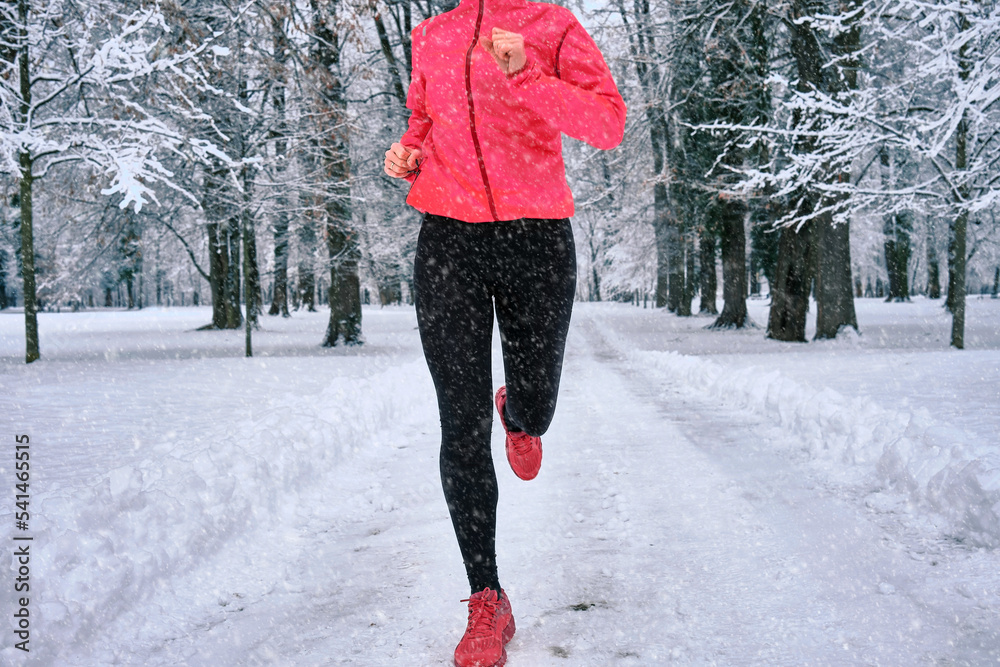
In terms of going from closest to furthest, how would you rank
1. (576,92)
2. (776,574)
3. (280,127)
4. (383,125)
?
(576,92) → (776,574) → (280,127) → (383,125)

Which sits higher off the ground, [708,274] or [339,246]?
[339,246]

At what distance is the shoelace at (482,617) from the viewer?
6.34 ft

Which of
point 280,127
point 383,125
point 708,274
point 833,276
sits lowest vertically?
point 833,276

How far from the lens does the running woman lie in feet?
6.30

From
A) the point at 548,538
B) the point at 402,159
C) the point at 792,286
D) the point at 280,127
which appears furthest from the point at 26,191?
the point at 792,286

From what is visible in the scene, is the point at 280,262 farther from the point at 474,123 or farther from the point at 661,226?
the point at 474,123

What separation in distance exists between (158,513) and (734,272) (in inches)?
720

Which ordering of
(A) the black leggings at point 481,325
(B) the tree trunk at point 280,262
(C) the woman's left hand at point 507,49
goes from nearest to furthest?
(C) the woman's left hand at point 507,49, (A) the black leggings at point 481,325, (B) the tree trunk at point 280,262

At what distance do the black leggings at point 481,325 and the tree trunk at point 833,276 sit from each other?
12596mm

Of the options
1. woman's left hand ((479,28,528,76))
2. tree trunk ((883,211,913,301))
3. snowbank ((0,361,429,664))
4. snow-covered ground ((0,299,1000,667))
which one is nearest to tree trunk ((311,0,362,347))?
snow-covered ground ((0,299,1000,667))

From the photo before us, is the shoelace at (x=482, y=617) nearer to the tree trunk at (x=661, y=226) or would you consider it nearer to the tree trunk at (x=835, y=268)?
the tree trunk at (x=835, y=268)

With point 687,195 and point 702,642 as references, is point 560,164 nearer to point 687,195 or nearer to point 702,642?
point 702,642

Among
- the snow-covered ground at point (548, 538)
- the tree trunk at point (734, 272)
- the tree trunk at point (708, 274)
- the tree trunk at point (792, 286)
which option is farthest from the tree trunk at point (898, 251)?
the snow-covered ground at point (548, 538)

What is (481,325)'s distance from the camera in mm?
2016
